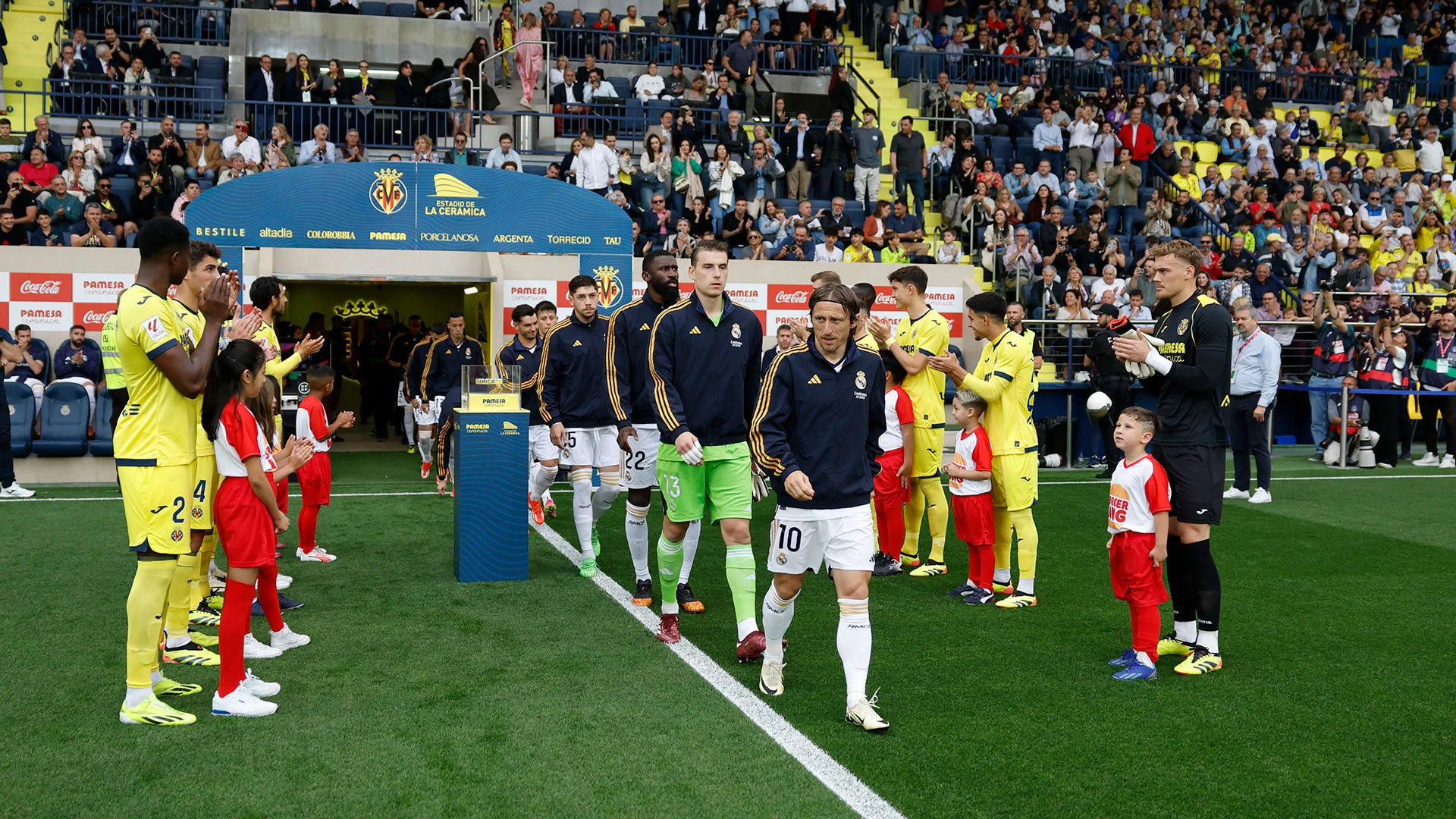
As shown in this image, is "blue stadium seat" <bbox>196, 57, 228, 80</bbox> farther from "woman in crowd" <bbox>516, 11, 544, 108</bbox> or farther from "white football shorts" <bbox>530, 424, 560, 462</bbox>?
"white football shorts" <bbox>530, 424, 560, 462</bbox>

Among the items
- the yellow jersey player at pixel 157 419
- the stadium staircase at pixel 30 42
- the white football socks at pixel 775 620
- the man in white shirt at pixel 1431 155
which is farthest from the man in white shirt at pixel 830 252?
the man in white shirt at pixel 1431 155

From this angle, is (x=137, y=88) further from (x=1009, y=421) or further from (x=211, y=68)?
(x=1009, y=421)

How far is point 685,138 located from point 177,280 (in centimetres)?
1456

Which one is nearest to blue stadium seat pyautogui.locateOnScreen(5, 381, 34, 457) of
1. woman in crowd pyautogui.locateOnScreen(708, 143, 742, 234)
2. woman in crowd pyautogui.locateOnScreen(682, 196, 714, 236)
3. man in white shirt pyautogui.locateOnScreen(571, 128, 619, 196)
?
man in white shirt pyautogui.locateOnScreen(571, 128, 619, 196)

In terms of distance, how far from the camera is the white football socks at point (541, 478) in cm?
948

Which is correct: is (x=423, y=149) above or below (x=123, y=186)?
above

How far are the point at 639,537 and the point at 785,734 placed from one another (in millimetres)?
2650

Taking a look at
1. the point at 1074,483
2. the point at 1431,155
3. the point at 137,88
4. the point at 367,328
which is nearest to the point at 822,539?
the point at 1074,483

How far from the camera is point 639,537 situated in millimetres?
7414

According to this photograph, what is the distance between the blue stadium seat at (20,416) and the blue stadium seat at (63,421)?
9cm

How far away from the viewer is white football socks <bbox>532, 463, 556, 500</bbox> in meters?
9.48

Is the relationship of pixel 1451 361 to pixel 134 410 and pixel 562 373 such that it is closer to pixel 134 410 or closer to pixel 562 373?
pixel 562 373

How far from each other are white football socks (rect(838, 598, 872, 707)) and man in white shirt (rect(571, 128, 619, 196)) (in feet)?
44.2

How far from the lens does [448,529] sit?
9.99 meters
